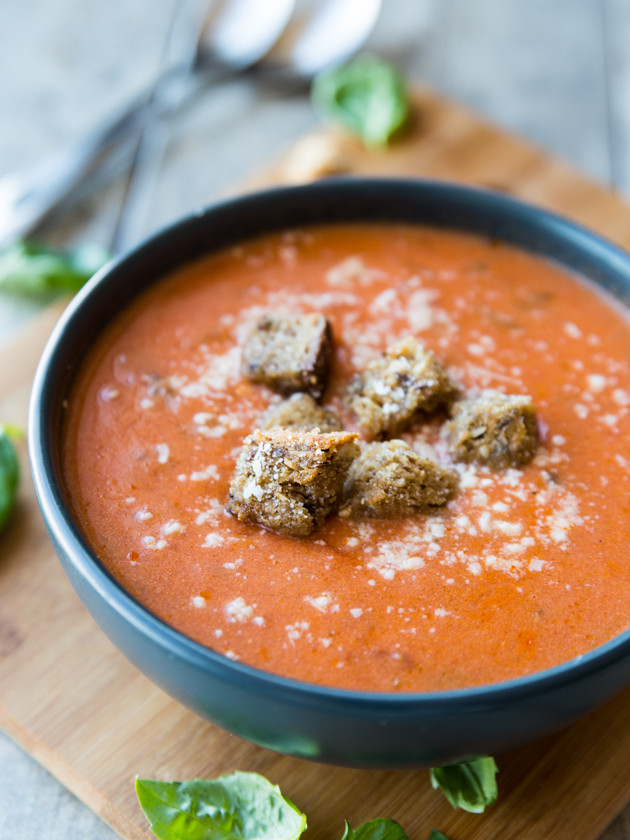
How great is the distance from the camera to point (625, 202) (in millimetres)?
3164

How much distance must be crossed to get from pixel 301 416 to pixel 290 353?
0.48ft

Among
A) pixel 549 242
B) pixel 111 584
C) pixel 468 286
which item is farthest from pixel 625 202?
pixel 111 584

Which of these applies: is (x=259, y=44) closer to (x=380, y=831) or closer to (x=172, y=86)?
(x=172, y=86)

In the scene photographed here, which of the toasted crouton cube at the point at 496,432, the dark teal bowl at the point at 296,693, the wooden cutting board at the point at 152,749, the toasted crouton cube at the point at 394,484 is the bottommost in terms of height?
the wooden cutting board at the point at 152,749

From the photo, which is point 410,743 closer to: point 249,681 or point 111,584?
point 249,681

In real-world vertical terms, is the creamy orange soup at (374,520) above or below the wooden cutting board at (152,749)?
above

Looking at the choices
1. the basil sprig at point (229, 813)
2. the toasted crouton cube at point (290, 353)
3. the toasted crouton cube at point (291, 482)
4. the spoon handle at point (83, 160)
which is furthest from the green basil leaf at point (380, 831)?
the spoon handle at point (83, 160)

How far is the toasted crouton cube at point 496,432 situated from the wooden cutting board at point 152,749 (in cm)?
59

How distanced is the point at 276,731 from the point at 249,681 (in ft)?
0.48

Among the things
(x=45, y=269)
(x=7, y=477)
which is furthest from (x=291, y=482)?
(x=45, y=269)

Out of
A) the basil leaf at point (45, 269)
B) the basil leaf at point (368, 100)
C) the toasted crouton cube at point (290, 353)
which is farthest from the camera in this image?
the basil leaf at point (368, 100)

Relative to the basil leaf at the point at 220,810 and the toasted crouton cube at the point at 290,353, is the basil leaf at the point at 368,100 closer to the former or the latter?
the toasted crouton cube at the point at 290,353

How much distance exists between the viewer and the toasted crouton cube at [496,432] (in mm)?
1983

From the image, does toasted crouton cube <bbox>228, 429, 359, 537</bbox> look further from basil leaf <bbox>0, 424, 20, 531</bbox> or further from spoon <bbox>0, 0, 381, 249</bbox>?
spoon <bbox>0, 0, 381, 249</bbox>
